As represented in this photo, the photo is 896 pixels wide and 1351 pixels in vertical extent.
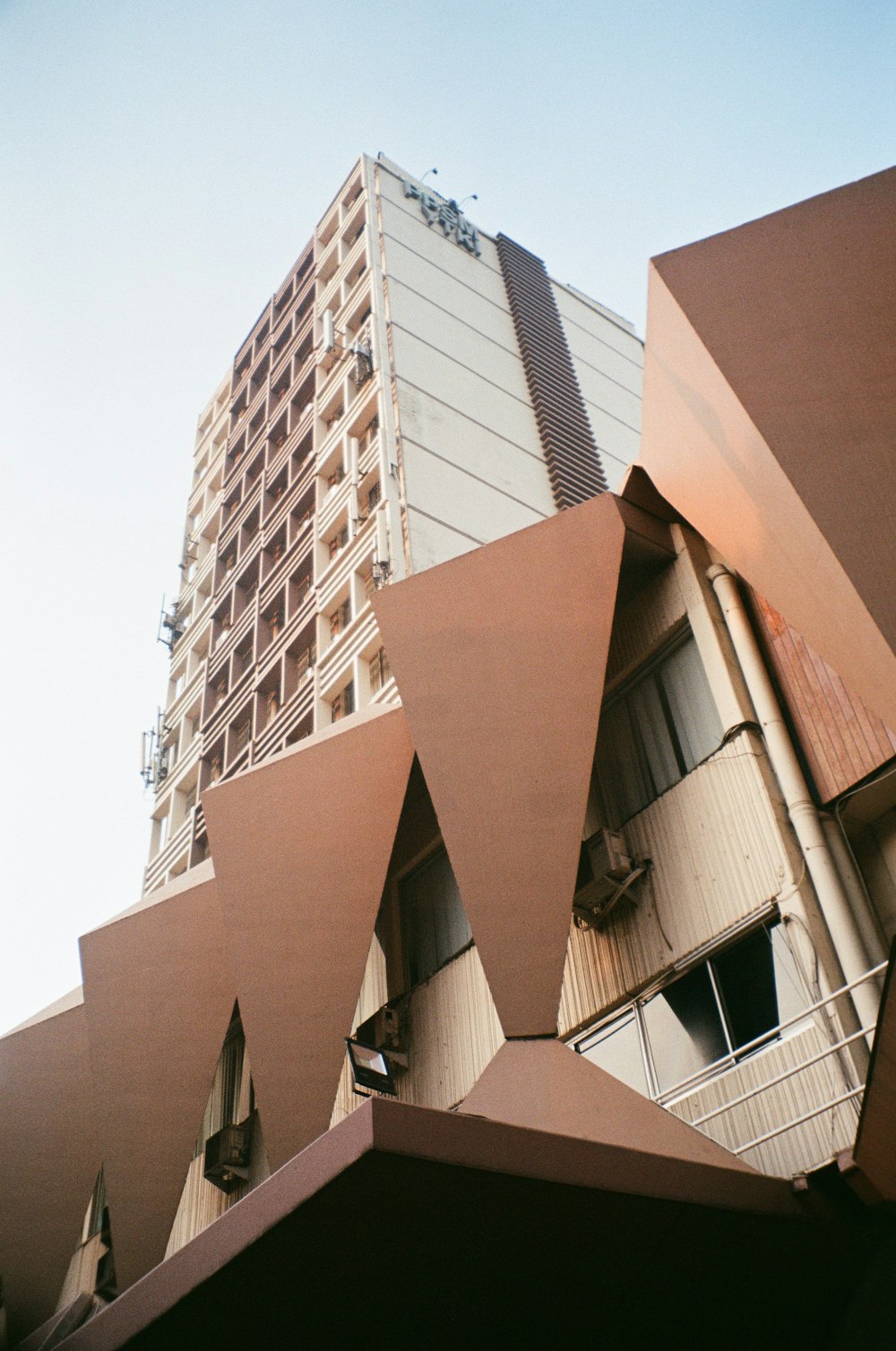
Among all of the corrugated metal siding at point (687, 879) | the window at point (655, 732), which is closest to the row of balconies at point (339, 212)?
the window at point (655, 732)

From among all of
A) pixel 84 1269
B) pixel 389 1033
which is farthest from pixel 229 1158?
pixel 84 1269

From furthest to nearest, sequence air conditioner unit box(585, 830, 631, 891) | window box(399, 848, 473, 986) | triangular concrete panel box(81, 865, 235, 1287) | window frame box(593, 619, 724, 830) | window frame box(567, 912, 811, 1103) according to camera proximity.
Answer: window box(399, 848, 473, 986), triangular concrete panel box(81, 865, 235, 1287), window frame box(593, 619, 724, 830), air conditioner unit box(585, 830, 631, 891), window frame box(567, 912, 811, 1103)

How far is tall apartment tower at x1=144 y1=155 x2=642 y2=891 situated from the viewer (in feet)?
67.6

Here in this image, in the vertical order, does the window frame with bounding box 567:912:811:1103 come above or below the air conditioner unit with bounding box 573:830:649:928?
below

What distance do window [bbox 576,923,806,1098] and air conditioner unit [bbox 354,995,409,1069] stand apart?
10.3 ft

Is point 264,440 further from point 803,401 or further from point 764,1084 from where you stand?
point 764,1084

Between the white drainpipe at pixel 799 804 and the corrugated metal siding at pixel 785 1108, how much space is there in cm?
52

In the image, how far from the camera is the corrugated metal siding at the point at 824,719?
9.03 metres

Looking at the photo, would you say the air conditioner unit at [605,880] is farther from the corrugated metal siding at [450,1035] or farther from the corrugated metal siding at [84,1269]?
the corrugated metal siding at [84,1269]

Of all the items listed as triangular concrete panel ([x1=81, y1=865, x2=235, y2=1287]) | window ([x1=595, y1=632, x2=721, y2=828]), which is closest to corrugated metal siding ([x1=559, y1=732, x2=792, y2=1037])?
window ([x1=595, y1=632, x2=721, y2=828])

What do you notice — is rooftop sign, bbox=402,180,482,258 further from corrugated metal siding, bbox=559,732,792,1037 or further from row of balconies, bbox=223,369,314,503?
corrugated metal siding, bbox=559,732,792,1037

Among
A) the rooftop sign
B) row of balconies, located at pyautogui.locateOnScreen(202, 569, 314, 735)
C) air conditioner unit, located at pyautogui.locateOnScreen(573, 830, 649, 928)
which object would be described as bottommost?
air conditioner unit, located at pyautogui.locateOnScreen(573, 830, 649, 928)

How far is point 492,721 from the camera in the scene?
10.2 m

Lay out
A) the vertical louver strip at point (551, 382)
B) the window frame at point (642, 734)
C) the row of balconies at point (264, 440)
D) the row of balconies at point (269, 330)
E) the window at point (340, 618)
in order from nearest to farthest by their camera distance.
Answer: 1. the window frame at point (642, 734)
2. the window at point (340, 618)
3. the vertical louver strip at point (551, 382)
4. the row of balconies at point (264, 440)
5. the row of balconies at point (269, 330)
